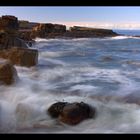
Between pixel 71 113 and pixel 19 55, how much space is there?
5.49m

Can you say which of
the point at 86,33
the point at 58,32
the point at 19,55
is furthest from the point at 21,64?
the point at 86,33

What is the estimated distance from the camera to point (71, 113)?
5207 mm

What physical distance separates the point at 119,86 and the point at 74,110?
12.9 feet

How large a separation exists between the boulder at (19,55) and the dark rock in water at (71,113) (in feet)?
15.7

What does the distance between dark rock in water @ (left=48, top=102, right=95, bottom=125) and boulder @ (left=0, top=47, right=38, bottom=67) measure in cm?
477

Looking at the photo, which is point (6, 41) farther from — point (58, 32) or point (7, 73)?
point (58, 32)

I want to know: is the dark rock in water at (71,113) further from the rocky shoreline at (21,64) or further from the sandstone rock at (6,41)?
the sandstone rock at (6,41)

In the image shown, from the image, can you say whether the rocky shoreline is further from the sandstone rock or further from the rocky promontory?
the rocky promontory

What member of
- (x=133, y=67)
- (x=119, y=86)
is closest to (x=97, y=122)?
(x=119, y=86)

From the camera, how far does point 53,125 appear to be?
5168 mm

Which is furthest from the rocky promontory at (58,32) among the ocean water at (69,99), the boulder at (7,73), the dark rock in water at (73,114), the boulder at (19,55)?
the dark rock in water at (73,114)

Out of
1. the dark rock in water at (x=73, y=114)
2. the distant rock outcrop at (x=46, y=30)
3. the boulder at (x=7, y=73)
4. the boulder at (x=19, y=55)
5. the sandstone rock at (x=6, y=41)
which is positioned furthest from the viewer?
the distant rock outcrop at (x=46, y=30)

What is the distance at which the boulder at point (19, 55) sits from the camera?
10070mm

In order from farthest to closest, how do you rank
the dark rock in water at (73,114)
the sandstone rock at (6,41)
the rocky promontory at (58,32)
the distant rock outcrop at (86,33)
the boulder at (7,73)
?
1. the distant rock outcrop at (86,33)
2. the rocky promontory at (58,32)
3. the sandstone rock at (6,41)
4. the boulder at (7,73)
5. the dark rock in water at (73,114)
